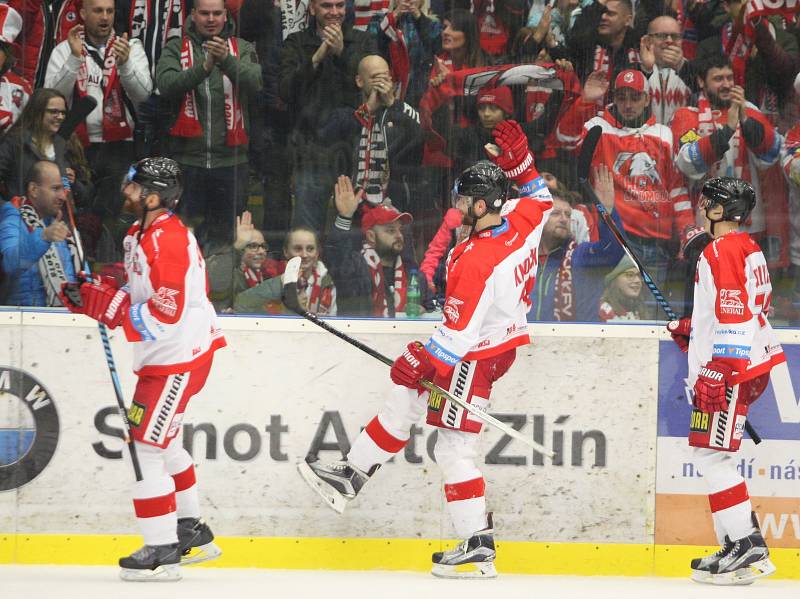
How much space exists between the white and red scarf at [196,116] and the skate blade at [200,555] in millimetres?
1594

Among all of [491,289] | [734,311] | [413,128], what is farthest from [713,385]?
[413,128]

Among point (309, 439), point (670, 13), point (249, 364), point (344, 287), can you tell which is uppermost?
point (670, 13)

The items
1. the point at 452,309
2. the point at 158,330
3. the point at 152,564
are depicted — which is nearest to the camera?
the point at 158,330

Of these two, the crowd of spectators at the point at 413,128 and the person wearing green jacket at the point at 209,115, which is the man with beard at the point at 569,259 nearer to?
the crowd of spectators at the point at 413,128

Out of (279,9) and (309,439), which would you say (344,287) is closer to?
(309,439)

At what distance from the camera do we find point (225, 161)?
476 centimetres

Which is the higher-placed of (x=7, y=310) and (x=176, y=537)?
(x=7, y=310)

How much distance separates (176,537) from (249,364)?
797 millimetres

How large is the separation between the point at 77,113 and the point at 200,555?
1.82 metres

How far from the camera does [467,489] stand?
13.9 ft

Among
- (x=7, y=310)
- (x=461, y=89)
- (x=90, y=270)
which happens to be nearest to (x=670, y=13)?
(x=461, y=89)

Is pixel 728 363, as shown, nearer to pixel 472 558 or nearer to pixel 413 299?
pixel 472 558

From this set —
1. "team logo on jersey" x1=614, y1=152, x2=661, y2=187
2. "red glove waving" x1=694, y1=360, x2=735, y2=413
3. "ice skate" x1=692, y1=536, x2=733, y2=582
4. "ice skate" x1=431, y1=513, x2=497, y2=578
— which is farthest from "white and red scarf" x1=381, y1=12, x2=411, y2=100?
"ice skate" x1=692, y1=536, x2=733, y2=582

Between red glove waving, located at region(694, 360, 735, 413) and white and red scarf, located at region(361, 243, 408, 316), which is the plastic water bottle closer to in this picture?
white and red scarf, located at region(361, 243, 408, 316)
